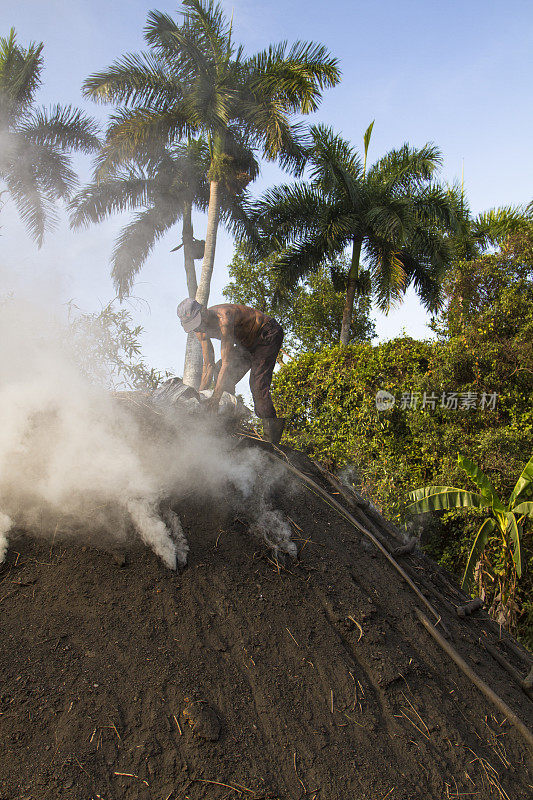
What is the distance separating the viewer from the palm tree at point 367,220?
39.5 feet

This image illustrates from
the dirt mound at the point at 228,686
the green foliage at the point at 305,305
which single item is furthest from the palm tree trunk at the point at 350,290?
the dirt mound at the point at 228,686

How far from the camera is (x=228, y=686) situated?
2.73 metres

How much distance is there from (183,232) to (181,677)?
488 inches

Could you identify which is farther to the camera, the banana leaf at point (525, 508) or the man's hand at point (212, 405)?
the banana leaf at point (525, 508)

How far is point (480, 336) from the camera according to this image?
8469 mm

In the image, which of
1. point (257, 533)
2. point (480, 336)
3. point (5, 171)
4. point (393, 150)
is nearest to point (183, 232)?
point (5, 171)

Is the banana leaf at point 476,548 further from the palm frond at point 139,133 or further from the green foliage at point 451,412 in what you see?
the palm frond at point 139,133

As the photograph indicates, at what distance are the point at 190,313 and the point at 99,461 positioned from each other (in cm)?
181

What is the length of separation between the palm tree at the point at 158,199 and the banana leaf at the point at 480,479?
8.66 meters

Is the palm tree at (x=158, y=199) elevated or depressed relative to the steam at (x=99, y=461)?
elevated

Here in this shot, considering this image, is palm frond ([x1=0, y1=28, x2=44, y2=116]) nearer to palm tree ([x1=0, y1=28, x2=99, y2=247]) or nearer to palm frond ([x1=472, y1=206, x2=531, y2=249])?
palm tree ([x1=0, y1=28, x2=99, y2=247])

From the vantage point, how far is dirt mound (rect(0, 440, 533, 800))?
Answer: 230 centimetres

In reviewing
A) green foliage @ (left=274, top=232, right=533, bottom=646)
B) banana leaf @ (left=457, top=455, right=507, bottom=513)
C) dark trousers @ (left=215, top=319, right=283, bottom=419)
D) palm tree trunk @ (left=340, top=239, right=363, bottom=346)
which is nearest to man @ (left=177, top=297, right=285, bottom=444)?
dark trousers @ (left=215, top=319, right=283, bottom=419)

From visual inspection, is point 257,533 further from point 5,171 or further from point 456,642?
point 5,171
